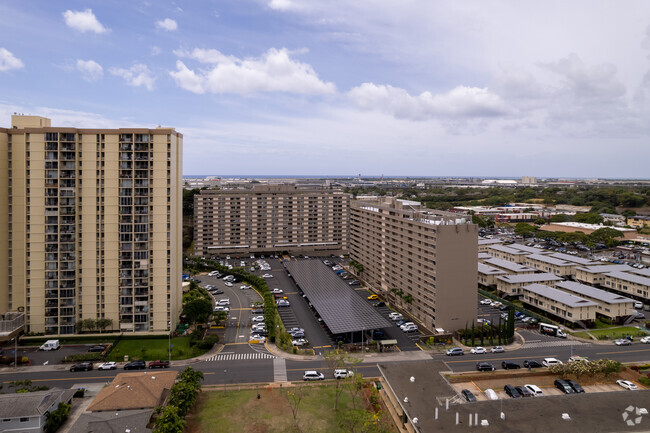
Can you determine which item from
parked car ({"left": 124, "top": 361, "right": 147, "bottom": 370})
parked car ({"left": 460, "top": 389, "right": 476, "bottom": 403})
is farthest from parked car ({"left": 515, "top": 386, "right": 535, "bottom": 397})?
parked car ({"left": 124, "top": 361, "right": 147, "bottom": 370})

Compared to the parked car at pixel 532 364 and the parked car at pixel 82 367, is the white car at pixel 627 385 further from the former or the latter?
the parked car at pixel 82 367

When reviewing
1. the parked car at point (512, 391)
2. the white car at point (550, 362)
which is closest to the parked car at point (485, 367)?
the parked car at point (512, 391)

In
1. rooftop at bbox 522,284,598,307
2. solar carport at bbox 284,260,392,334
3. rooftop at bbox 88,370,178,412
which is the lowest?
rooftop at bbox 88,370,178,412

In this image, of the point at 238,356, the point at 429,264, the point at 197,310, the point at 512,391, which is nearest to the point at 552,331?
the point at 429,264

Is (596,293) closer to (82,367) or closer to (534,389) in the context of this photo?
(534,389)

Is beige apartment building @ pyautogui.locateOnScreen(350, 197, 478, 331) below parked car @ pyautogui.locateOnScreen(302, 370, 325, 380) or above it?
above

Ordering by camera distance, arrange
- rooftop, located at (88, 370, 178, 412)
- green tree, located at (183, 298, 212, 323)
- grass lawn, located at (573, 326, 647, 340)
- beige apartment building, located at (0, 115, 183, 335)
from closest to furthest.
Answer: rooftop, located at (88, 370, 178, 412) → beige apartment building, located at (0, 115, 183, 335) → grass lawn, located at (573, 326, 647, 340) → green tree, located at (183, 298, 212, 323)

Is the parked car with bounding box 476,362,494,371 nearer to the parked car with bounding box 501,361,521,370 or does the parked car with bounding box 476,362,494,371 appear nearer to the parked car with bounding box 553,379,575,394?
the parked car with bounding box 501,361,521,370
